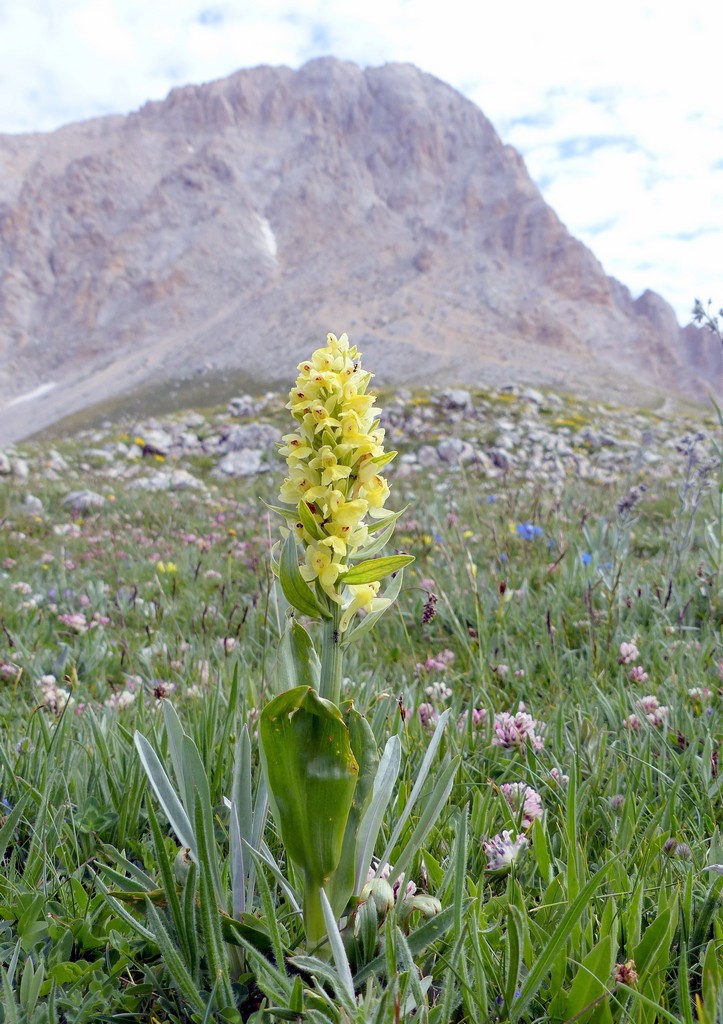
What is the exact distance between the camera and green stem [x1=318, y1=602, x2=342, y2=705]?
4.39ft

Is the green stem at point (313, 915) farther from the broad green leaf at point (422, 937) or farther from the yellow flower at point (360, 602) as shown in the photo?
the yellow flower at point (360, 602)

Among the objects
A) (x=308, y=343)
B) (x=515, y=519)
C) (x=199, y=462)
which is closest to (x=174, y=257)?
(x=308, y=343)

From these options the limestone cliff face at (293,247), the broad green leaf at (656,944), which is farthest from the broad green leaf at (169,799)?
the limestone cliff face at (293,247)

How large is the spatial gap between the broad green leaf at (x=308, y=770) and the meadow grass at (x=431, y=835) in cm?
12

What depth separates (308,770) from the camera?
1.21 meters

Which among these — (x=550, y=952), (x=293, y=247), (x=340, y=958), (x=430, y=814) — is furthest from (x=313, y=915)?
(x=293, y=247)

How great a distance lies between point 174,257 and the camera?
4734 inches

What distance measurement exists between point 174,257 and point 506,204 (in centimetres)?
6734

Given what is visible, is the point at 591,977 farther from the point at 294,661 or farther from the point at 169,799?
the point at 169,799

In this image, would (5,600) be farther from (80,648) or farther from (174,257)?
(174,257)

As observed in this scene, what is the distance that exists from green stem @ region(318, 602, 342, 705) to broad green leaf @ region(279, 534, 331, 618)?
1.4 inches

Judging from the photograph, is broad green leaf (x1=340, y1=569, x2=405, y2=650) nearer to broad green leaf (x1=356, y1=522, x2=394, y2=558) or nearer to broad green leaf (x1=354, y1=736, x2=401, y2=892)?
broad green leaf (x1=356, y1=522, x2=394, y2=558)

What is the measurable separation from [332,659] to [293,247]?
13398 cm

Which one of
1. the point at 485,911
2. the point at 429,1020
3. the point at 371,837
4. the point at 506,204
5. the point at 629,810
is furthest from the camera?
the point at 506,204
